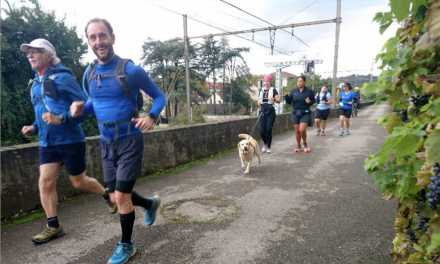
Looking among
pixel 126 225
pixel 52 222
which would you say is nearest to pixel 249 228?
pixel 126 225

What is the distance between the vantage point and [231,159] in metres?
7.16

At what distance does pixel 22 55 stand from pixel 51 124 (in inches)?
698

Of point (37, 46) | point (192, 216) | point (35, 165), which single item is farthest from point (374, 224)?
point (35, 165)

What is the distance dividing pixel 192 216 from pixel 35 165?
2.30m

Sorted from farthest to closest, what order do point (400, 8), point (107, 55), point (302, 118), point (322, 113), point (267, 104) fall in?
point (322, 113), point (302, 118), point (267, 104), point (107, 55), point (400, 8)

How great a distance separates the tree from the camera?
584 inches

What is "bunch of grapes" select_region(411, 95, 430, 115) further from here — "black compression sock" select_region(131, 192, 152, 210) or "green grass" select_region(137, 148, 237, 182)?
"green grass" select_region(137, 148, 237, 182)

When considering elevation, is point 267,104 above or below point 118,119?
below

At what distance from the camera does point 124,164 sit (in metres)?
2.61

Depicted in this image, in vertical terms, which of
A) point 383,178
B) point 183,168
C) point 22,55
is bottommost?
point 183,168

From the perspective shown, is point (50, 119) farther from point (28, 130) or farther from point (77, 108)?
point (28, 130)

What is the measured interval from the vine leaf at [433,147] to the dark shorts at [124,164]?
7.36 ft

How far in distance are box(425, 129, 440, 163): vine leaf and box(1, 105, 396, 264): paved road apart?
1.88 meters

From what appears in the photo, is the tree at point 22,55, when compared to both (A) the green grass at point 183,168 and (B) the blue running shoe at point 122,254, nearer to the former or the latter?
(A) the green grass at point 183,168
